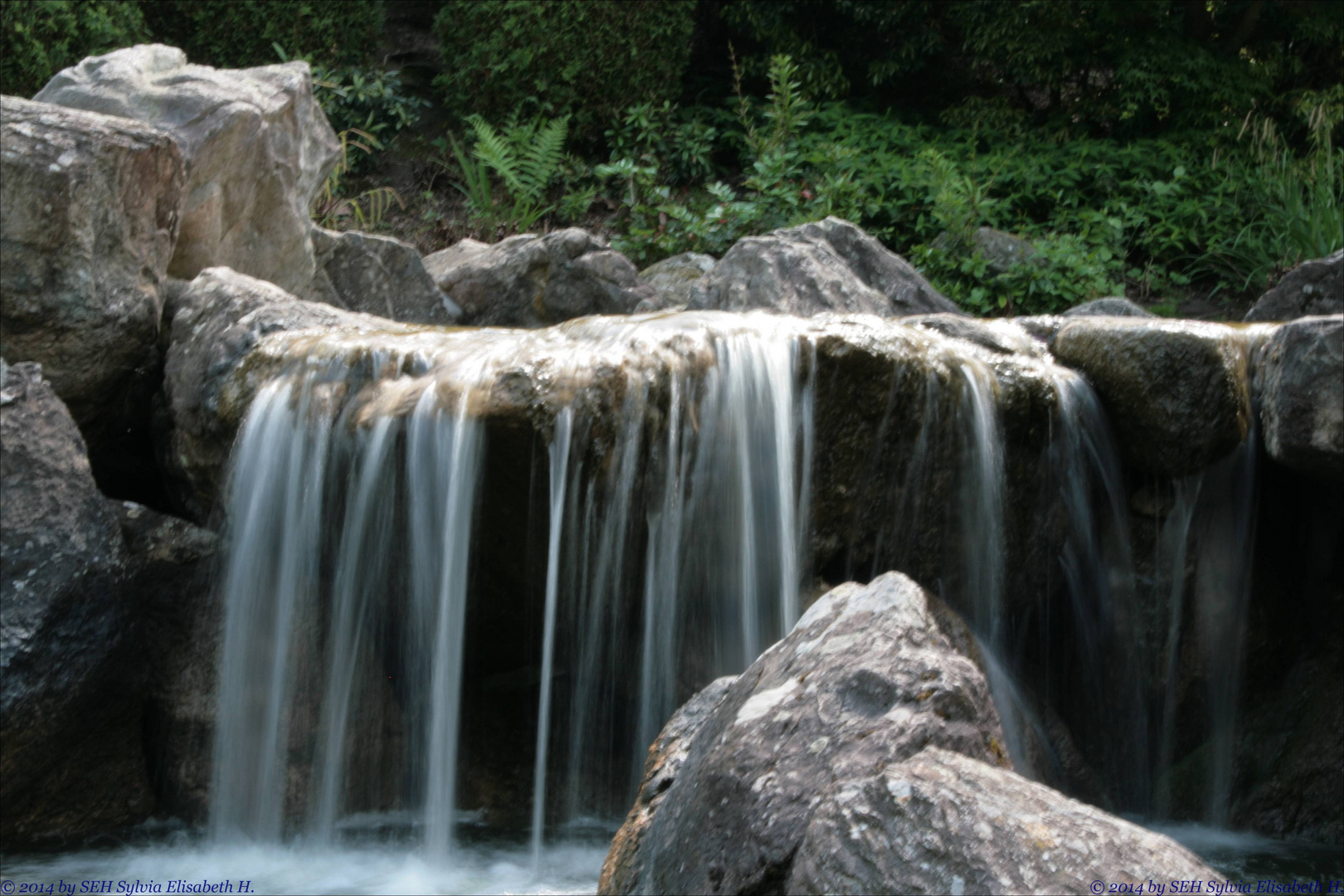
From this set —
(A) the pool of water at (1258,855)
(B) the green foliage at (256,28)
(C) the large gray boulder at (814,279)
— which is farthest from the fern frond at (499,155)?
(A) the pool of water at (1258,855)

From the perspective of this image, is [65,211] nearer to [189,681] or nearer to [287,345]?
[287,345]

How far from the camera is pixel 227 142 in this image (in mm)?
5531

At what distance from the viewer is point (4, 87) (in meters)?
8.66

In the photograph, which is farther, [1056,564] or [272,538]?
[1056,564]

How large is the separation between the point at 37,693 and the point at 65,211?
5.73ft

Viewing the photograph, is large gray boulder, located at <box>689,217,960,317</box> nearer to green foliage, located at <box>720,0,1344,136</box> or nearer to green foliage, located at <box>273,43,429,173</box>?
green foliage, located at <box>720,0,1344,136</box>

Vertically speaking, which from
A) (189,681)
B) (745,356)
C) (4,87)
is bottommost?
(189,681)

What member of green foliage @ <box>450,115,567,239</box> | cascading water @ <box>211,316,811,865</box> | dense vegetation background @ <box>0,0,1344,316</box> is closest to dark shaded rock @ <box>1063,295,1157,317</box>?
dense vegetation background @ <box>0,0,1344,316</box>

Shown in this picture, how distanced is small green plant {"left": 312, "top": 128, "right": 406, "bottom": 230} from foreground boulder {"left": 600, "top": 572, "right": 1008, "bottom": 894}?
660 cm

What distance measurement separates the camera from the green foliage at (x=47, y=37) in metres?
8.57

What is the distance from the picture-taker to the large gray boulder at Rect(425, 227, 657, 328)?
6691 millimetres

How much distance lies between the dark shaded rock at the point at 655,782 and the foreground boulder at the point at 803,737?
11 millimetres

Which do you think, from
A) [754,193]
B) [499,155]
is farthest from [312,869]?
[499,155]

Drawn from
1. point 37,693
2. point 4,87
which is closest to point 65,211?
point 37,693
